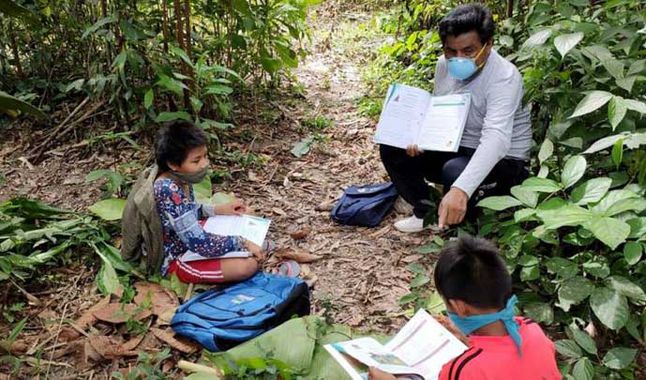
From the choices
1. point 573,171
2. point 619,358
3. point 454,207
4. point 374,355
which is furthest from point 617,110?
point 374,355

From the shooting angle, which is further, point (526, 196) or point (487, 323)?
point (526, 196)

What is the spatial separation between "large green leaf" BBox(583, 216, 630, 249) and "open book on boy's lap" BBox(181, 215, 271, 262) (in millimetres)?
1607

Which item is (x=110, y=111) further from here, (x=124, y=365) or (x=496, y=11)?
(x=496, y=11)

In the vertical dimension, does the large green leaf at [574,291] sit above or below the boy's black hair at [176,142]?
below

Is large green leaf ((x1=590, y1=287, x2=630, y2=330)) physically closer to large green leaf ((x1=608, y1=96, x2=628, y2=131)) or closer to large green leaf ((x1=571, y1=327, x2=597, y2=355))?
large green leaf ((x1=571, y1=327, x2=597, y2=355))

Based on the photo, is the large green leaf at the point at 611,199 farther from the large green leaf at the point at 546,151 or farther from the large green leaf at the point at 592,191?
the large green leaf at the point at 546,151

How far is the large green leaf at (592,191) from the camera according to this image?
2186 mm

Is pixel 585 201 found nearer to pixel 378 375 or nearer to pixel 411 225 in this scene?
pixel 378 375

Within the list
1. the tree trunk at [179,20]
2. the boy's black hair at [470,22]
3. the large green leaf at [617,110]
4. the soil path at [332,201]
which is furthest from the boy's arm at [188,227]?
the large green leaf at [617,110]

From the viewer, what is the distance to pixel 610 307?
6.76 ft

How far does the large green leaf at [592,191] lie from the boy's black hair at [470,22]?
3.37 feet

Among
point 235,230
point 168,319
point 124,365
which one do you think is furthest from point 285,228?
point 124,365

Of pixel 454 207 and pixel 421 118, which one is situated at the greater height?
pixel 421 118

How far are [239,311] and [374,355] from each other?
2.27 feet
